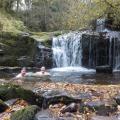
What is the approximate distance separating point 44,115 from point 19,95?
5.40 ft

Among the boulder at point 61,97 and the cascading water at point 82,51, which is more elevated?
the cascading water at point 82,51

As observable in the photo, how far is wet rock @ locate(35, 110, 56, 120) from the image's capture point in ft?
24.7

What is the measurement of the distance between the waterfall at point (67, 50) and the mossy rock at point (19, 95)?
15309mm

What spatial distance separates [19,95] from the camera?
9.21 metres

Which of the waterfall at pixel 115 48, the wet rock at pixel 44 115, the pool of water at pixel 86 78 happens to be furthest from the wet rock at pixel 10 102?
the waterfall at pixel 115 48

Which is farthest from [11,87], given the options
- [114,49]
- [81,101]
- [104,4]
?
[114,49]

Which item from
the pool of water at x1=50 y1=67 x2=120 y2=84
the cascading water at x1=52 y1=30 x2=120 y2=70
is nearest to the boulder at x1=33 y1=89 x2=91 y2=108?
the pool of water at x1=50 y1=67 x2=120 y2=84

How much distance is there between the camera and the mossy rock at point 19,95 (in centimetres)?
912

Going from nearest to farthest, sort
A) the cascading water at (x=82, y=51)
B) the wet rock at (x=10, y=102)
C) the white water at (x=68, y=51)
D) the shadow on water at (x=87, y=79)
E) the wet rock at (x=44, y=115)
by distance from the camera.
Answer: the wet rock at (x=44, y=115)
the wet rock at (x=10, y=102)
the shadow on water at (x=87, y=79)
the cascading water at (x=82, y=51)
the white water at (x=68, y=51)

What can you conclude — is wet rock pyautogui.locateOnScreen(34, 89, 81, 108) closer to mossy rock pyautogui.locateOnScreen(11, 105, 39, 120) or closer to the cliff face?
mossy rock pyautogui.locateOnScreen(11, 105, 39, 120)

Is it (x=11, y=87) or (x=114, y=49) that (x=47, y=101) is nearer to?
(x=11, y=87)

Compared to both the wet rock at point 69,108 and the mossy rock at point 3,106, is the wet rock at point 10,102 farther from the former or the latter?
the wet rock at point 69,108

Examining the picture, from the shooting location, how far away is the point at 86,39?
24.9 m

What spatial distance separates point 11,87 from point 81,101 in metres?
2.07
